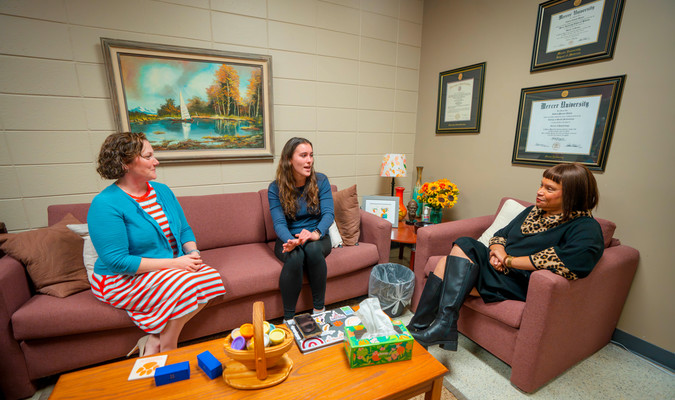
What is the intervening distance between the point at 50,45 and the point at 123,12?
0.50 meters

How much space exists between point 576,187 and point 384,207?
1.47m

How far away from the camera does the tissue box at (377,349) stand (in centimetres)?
111

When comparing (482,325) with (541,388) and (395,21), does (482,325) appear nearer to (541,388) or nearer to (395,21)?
(541,388)

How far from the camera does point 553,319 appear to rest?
1.37 m

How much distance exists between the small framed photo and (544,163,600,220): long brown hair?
1.32m

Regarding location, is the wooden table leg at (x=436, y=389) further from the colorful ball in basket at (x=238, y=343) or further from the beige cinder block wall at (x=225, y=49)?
the beige cinder block wall at (x=225, y=49)

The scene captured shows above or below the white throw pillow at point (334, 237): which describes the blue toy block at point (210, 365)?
below

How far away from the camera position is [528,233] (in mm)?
1657

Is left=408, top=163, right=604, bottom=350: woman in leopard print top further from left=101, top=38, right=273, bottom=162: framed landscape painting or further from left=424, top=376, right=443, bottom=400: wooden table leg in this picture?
left=101, top=38, right=273, bottom=162: framed landscape painting

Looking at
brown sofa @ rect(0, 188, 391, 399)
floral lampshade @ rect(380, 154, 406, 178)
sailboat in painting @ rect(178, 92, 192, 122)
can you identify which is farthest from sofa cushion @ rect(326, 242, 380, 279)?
sailboat in painting @ rect(178, 92, 192, 122)

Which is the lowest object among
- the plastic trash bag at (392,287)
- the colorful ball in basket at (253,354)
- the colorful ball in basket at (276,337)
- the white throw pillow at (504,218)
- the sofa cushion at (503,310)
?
the plastic trash bag at (392,287)

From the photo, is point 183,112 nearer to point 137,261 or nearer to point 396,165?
point 137,261

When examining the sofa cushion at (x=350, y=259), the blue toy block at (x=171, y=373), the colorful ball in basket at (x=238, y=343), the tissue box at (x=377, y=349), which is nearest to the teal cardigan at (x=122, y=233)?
the blue toy block at (x=171, y=373)

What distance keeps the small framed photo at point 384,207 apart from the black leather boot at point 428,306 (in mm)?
1000
